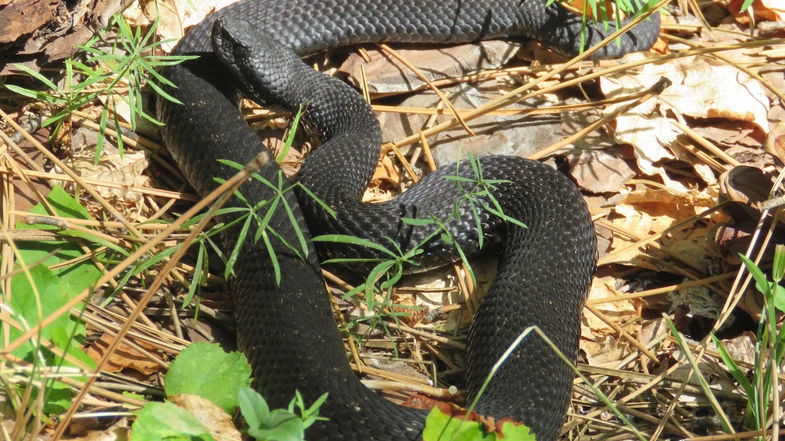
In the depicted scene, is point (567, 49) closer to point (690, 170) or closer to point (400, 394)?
point (690, 170)

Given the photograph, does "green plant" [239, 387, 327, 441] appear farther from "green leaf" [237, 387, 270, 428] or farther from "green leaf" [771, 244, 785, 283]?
"green leaf" [771, 244, 785, 283]

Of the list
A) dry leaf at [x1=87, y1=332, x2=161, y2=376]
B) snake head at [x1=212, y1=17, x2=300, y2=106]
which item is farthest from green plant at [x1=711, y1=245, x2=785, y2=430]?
snake head at [x1=212, y1=17, x2=300, y2=106]

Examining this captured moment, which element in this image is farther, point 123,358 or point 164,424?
point 123,358

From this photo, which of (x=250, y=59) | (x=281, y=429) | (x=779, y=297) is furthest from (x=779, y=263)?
(x=250, y=59)

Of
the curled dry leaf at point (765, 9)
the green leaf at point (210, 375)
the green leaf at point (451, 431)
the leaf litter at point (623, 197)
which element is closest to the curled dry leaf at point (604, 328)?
the leaf litter at point (623, 197)

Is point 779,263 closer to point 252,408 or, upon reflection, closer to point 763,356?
point 763,356

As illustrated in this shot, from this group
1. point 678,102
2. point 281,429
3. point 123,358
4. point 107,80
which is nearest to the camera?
point 281,429

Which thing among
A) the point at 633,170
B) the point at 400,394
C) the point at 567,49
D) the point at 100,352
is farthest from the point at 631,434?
the point at 567,49
